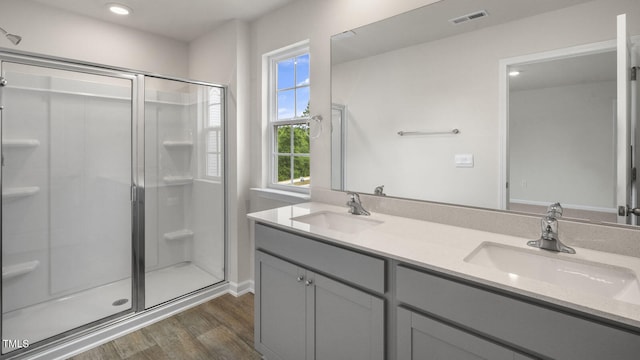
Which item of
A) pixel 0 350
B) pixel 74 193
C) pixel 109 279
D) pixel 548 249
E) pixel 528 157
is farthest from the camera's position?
pixel 109 279

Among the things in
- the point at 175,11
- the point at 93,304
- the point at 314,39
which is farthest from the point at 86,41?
the point at 93,304

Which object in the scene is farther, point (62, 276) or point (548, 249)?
point (62, 276)

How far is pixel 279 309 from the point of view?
1700 millimetres

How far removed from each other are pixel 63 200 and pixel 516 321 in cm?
290

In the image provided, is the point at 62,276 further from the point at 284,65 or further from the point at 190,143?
the point at 284,65

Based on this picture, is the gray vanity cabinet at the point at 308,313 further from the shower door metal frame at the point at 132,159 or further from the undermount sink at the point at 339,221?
the shower door metal frame at the point at 132,159

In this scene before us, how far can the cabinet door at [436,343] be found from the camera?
0.95 m

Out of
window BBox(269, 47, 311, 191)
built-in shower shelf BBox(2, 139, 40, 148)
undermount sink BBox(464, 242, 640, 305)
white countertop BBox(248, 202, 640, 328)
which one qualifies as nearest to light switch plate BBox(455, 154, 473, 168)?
white countertop BBox(248, 202, 640, 328)

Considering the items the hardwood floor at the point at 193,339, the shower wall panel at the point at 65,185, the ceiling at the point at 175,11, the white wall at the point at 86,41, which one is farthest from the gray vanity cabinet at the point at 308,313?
the white wall at the point at 86,41

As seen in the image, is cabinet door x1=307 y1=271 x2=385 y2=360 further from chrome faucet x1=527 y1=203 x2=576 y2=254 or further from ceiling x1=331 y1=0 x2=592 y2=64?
ceiling x1=331 y1=0 x2=592 y2=64

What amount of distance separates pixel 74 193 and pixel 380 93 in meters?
2.42

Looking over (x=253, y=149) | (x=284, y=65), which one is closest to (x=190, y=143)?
(x=253, y=149)

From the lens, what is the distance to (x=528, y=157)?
141 centimetres

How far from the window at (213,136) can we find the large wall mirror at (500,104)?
1358 millimetres
